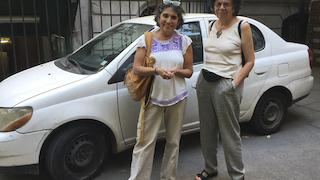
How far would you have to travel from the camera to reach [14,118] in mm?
3469

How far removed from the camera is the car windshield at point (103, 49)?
4074 mm

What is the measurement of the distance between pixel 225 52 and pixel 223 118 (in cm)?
60

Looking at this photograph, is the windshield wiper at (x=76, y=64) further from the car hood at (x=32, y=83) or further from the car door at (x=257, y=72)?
the car door at (x=257, y=72)

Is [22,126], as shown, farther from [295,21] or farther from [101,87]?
[295,21]

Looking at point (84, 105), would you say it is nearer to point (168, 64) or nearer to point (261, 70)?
point (168, 64)

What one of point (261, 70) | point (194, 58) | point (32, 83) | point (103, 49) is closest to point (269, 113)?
point (261, 70)

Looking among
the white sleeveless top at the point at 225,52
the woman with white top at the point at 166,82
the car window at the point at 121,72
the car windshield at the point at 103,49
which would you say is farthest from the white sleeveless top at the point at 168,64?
the car windshield at the point at 103,49

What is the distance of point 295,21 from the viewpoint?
10.9 meters

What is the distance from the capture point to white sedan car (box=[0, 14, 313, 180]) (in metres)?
3.49

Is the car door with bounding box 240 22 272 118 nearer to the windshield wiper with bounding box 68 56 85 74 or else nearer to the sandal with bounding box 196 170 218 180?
the sandal with bounding box 196 170 218 180

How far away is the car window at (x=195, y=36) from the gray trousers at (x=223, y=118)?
0.78 m

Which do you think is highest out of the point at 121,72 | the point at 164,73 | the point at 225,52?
the point at 225,52

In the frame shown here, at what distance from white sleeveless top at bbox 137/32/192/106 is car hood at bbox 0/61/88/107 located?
882 millimetres

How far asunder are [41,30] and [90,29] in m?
0.99
